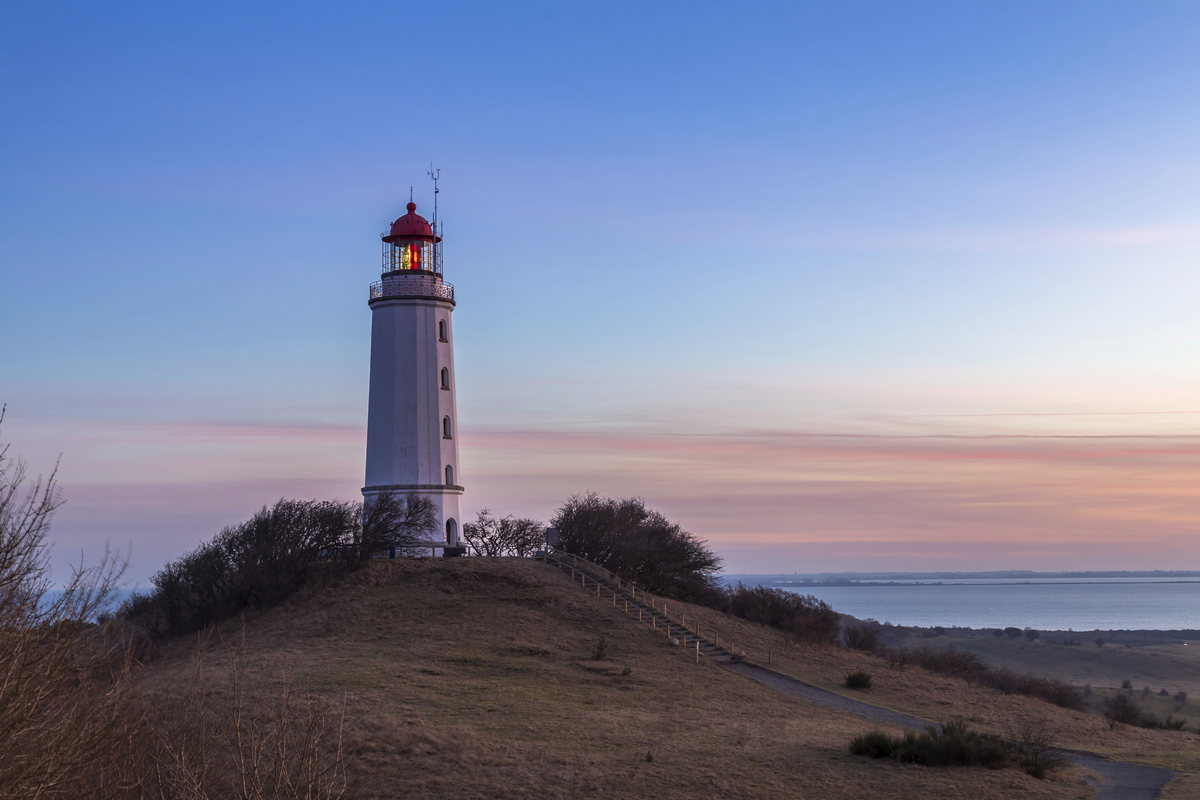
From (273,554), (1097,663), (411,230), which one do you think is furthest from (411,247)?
(1097,663)

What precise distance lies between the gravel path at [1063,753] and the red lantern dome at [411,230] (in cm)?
2193

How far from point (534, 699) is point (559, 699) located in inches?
27.2

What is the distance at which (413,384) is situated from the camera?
40781 millimetres

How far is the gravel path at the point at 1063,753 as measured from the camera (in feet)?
62.5

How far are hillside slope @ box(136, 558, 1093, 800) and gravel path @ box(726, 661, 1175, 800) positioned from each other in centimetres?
77

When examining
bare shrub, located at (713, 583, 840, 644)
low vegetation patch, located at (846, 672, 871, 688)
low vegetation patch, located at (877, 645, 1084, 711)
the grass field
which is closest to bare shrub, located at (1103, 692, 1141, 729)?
low vegetation patch, located at (877, 645, 1084, 711)

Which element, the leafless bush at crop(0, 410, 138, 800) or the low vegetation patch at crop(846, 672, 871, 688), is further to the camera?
the low vegetation patch at crop(846, 672, 871, 688)

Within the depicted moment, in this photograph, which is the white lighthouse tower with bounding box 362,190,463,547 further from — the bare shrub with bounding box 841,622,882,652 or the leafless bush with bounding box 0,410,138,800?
the leafless bush with bounding box 0,410,138,800

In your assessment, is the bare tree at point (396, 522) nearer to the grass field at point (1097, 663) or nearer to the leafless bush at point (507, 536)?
the leafless bush at point (507, 536)

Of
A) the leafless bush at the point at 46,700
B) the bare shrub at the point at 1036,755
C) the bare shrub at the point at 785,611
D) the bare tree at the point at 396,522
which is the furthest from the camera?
the bare shrub at the point at 785,611

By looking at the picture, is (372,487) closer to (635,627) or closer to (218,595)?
(218,595)

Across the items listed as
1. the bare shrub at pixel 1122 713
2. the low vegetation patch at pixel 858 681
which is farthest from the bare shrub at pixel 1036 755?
the bare shrub at pixel 1122 713

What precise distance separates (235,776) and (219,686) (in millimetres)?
7675

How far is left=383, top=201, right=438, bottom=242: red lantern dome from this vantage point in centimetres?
4194
